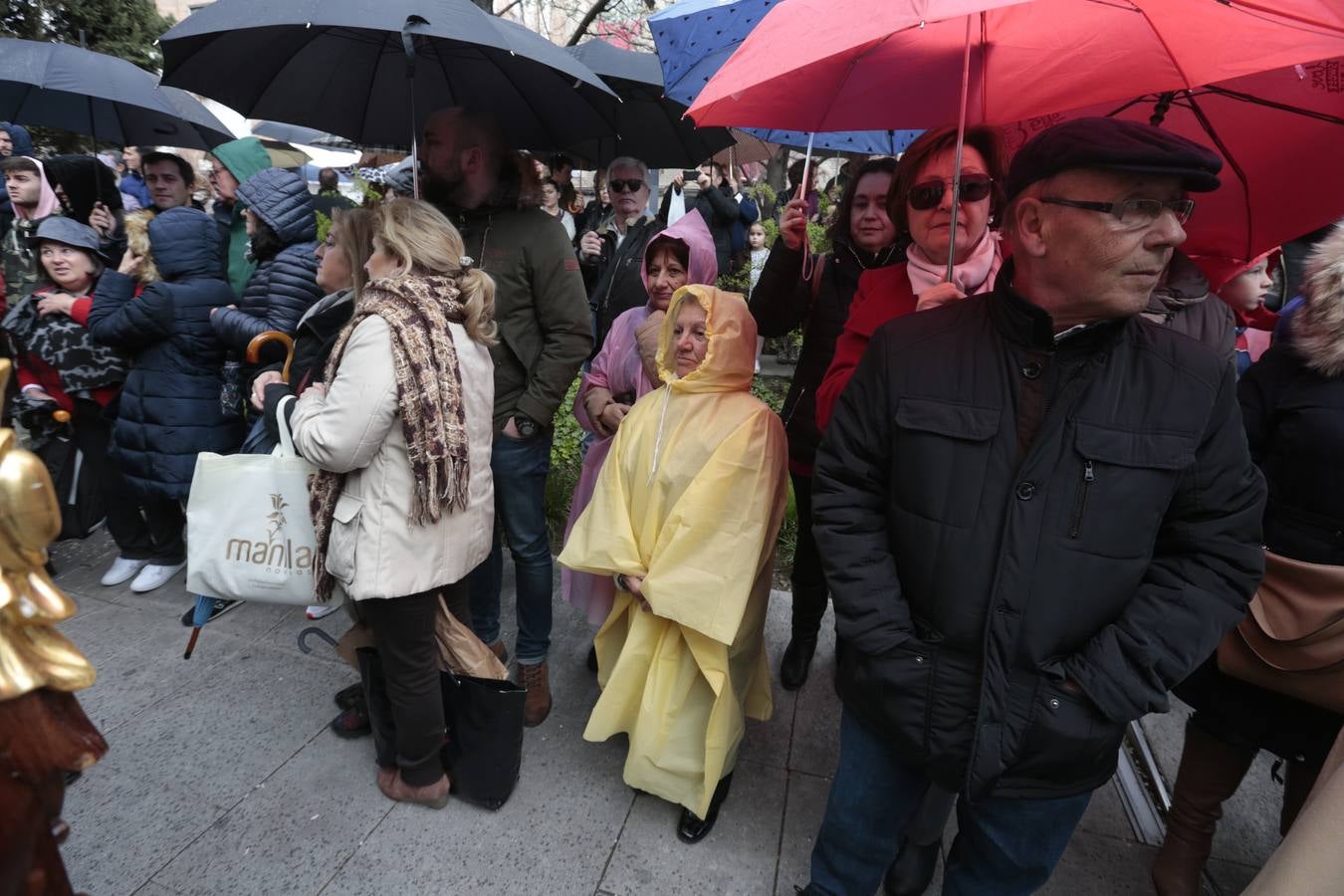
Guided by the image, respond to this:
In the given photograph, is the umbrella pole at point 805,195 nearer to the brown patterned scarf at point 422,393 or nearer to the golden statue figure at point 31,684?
the brown patterned scarf at point 422,393

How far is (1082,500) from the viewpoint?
138 centimetres

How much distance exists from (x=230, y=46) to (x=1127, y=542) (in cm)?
322

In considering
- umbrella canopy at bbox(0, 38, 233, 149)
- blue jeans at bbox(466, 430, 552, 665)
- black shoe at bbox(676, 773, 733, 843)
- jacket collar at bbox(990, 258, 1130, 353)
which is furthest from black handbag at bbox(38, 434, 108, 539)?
jacket collar at bbox(990, 258, 1130, 353)

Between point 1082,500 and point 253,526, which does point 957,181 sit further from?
point 253,526

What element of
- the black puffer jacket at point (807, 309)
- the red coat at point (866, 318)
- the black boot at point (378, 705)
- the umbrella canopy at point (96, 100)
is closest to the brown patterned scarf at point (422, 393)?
the black boot at point (378, 705)

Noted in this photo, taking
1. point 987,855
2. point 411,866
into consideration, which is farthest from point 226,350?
point 987,855

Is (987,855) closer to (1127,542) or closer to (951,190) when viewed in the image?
(1127,542)

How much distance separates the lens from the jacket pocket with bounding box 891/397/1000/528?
144 centimetres

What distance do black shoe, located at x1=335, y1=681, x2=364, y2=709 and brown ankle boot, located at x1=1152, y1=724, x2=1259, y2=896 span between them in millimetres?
2788

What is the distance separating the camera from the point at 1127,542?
1.40 meters

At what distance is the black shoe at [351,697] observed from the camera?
274 cm

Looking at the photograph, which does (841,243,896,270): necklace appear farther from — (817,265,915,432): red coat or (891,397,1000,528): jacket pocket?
(891,397,1000,528): jacket pocket

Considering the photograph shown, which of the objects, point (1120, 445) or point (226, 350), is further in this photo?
point (226, 350)

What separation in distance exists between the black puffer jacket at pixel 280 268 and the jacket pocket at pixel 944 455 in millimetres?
2646
